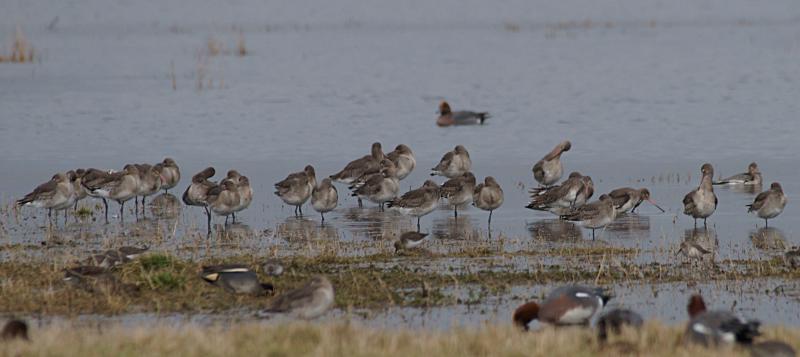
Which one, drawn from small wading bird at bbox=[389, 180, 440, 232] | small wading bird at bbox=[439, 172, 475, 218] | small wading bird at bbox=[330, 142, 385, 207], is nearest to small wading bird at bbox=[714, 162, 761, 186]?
small wading bird at bbox=[439, 172, 475, 218]

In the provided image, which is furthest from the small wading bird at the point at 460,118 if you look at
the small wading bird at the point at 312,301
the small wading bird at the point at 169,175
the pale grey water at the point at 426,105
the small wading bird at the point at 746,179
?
the small wading bird at the point at 312,301

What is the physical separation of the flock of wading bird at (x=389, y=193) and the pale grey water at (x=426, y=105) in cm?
31

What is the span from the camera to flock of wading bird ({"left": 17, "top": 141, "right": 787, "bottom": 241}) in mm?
18047

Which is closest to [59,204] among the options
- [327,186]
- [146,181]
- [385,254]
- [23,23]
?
[146,181]

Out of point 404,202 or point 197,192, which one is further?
point 197,192

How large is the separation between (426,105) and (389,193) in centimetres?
1795

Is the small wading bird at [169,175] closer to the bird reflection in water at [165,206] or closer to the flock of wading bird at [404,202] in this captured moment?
the flock of wading bird at [404,202]

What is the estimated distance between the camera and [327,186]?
1958 centimetres

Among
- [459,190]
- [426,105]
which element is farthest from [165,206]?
[426,105]

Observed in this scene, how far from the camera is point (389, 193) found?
20.5m

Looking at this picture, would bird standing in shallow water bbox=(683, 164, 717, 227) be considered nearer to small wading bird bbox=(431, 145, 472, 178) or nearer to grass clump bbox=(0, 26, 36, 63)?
small wading bird bbox=(431, 145, 472, 178)

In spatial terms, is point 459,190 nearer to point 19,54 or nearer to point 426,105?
point 426,105

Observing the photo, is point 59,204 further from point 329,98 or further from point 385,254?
point 329,98

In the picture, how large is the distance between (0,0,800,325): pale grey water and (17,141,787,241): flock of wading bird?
0.31 m
